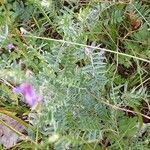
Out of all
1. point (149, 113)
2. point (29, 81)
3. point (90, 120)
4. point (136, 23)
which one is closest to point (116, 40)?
point (136, 23)

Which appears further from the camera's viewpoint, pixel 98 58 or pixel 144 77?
pixel 144 77

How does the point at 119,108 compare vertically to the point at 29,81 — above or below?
below

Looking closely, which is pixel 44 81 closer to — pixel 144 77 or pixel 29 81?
pixel 29 81

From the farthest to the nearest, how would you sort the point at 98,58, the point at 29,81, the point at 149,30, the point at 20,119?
the point at 149,30 < the point at 20,119 < the point at 98,58 < the point at 29,81

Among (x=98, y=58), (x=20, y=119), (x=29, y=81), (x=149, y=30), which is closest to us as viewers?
(x=29, y=81)

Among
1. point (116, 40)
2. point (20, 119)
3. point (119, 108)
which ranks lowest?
point (20, 119)

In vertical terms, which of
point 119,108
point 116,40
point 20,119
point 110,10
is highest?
point 110,10

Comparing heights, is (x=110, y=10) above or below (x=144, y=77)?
above

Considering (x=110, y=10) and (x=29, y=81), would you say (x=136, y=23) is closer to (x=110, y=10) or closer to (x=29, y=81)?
(x=110, y=10)

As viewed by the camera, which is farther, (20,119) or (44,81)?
(20,119)

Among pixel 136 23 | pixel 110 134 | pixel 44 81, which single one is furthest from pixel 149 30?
pixel 44 81
